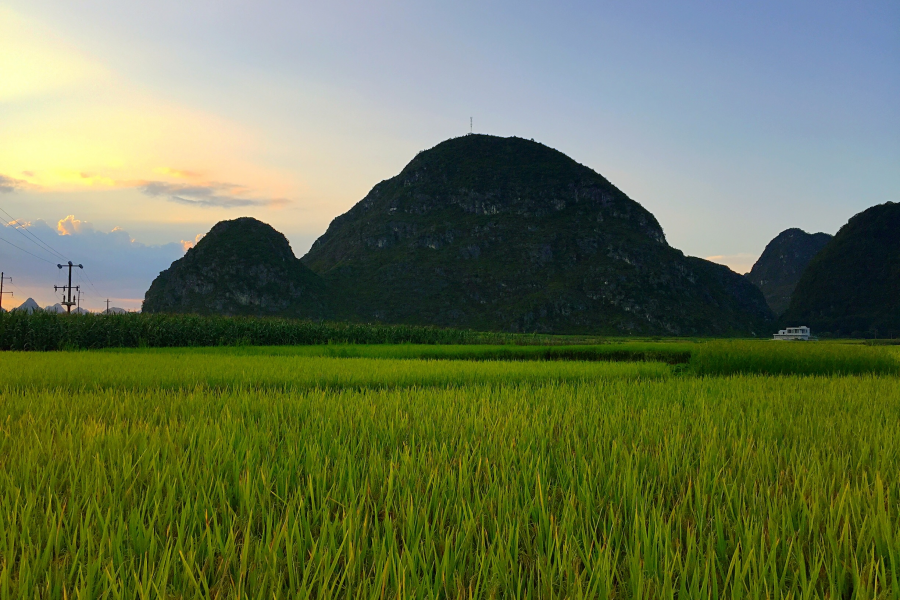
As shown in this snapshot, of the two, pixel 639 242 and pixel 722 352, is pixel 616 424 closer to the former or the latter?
pixel 722 352

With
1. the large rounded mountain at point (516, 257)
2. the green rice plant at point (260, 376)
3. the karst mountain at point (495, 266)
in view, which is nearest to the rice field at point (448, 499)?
the green rice plant at point (260, 376)

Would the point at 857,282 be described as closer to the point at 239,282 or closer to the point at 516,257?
the point at 516,257

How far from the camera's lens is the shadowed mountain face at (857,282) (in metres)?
125

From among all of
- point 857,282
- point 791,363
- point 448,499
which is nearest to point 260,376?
point 448,499

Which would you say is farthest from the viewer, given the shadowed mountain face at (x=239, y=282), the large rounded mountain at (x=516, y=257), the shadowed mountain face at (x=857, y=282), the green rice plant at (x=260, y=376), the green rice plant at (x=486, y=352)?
the shadowed mountain face at (x=857, y=282)

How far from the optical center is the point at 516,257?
127 m

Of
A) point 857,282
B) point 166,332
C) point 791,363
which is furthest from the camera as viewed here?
point 857,282

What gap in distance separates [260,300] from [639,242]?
334 ft

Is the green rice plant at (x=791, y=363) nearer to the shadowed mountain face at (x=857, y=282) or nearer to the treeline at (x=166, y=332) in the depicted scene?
the treeline at (x=166, y=332)

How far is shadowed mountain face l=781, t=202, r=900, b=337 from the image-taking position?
125312 mm

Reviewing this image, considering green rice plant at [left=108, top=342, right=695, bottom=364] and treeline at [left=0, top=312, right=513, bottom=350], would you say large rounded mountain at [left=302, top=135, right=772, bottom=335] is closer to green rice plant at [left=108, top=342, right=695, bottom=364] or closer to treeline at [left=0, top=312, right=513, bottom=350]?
treeline at [left=0, top=312, right=513, bottom=350]

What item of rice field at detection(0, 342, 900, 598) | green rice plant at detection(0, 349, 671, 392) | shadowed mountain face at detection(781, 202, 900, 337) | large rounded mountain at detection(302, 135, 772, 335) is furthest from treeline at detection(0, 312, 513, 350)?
shadowed mountain face at detection(781, 202, 900, 337)

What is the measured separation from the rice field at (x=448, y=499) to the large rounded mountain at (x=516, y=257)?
4096 inches

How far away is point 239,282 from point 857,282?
16991 cm
